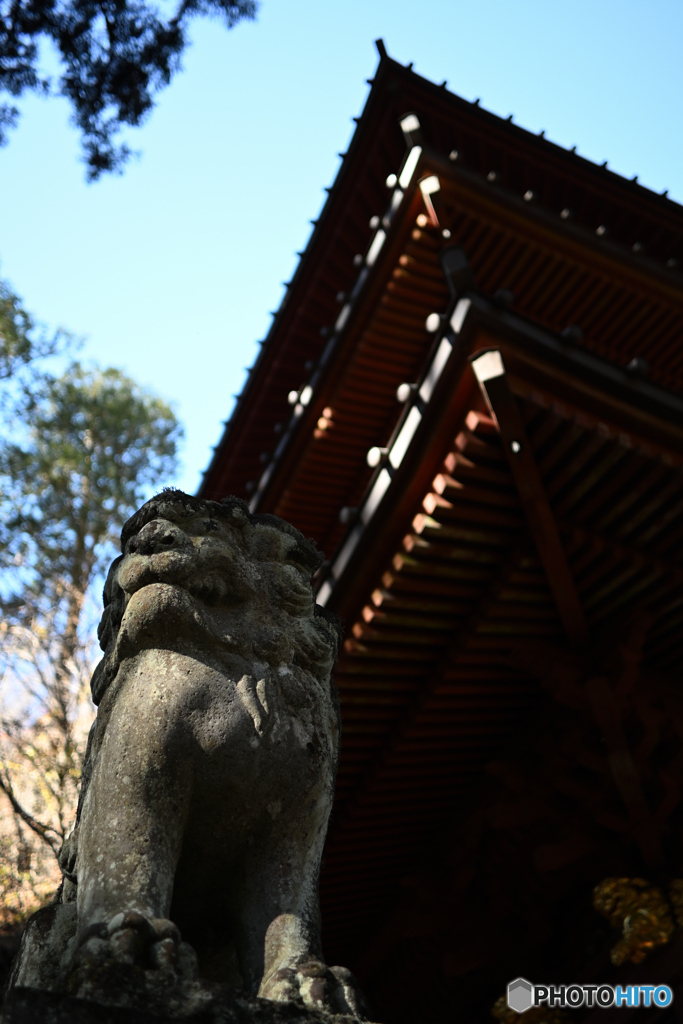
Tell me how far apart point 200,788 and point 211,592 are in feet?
1.64

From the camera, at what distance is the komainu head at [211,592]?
1865 millimetres

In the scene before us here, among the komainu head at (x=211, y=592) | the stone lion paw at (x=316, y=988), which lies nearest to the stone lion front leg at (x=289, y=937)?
the stone lion paw at (x=316, y=988)

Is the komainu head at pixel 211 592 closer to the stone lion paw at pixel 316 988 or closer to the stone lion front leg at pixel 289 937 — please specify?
the stone lion front leg at pixel 289 937

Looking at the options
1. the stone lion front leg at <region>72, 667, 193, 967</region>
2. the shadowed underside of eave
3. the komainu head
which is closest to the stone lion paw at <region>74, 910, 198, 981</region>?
the stone lion front leg at <region>72, 667, 193, 967</region>

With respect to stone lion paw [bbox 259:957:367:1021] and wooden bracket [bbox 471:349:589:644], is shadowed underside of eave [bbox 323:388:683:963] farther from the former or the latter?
stone lion paw [bbox 259:957:367:1021]

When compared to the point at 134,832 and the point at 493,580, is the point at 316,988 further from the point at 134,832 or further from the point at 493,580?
the point at 493,580

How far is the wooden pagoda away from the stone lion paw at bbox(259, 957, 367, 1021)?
2.25m

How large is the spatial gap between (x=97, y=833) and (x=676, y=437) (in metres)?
2.97

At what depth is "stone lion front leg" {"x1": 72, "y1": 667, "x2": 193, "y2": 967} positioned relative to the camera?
139 cm

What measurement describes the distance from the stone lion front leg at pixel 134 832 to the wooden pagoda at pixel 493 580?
6.81 feet

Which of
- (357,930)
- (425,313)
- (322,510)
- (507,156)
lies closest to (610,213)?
(507,156)

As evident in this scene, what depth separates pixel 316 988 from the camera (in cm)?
148

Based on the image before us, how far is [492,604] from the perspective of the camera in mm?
3836

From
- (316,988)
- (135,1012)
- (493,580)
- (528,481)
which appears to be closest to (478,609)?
(493,580)
